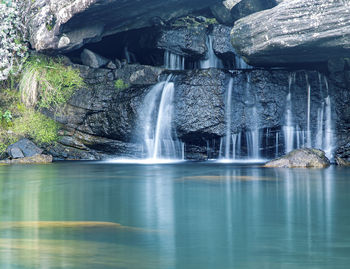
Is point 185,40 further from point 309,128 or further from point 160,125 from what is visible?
point 309,128

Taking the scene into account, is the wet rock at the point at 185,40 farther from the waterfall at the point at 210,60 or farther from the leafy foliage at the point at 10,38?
the leafy foliage at the point at 10,38

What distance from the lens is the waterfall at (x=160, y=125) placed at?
1709 cm

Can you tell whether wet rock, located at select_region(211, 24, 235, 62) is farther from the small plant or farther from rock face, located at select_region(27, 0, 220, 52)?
the small plant

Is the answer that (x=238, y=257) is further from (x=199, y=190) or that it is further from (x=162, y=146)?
(x=162, y=146)

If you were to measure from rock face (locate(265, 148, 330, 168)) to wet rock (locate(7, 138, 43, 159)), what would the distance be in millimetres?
7737

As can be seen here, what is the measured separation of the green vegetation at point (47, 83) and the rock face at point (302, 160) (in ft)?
26.6

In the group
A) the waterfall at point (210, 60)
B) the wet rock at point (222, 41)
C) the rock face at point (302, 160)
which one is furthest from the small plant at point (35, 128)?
the rock face at point (302, 160)

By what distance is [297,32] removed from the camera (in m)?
13.1

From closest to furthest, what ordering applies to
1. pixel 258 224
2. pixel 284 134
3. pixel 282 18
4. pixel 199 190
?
pixel 258 224
pixel 199 190
pixel 282 18
pixel 284 134

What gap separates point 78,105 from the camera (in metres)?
18.0

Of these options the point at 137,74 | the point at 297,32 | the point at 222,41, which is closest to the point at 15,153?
the point at 137,74

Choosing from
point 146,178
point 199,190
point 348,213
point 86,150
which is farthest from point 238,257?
point 86,150

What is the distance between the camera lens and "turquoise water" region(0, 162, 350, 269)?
383 centimetres

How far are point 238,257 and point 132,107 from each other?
545 inches
